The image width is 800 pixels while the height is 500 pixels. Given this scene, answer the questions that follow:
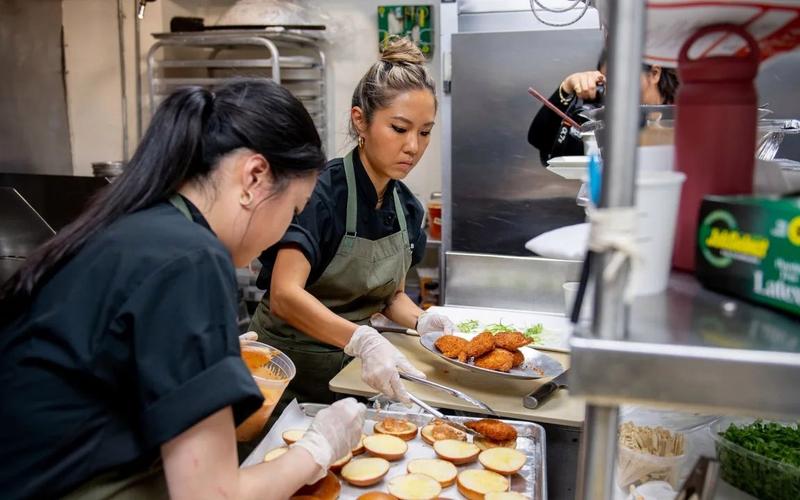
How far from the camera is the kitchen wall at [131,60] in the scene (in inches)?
177

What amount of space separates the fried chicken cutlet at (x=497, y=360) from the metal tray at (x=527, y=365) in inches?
0.7

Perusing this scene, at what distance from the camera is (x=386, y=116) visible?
90.0 inches

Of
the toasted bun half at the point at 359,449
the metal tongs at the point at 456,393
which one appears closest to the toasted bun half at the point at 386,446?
the toasted bun half at the point at 359,449

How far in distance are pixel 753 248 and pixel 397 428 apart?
47.7 inches

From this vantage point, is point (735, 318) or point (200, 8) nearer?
point (735, 318)

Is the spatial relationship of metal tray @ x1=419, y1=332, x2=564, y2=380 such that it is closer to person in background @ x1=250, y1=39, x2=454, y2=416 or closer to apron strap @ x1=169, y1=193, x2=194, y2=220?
person in background @ x1=250, y1=39, x2=454, y2=416

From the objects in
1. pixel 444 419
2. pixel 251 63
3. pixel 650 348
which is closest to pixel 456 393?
pixel 444 419

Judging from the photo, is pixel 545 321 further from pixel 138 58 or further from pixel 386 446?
pixel 138 58

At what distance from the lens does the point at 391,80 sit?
89.9 inches

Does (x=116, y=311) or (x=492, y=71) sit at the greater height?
(x=492, y=71)

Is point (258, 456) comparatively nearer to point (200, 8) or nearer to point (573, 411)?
point (573, 411)

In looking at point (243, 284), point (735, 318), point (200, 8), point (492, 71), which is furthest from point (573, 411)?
point (200, 8)

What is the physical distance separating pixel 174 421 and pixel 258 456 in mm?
531

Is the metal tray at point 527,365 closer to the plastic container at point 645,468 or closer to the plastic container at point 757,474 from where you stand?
the plastic container at point 645,468
